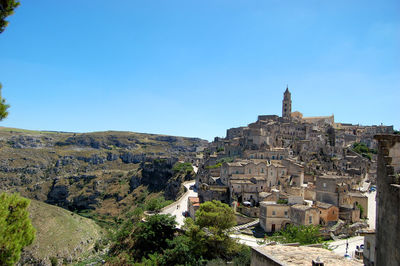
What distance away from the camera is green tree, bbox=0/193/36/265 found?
8719mm

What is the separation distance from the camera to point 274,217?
37.4 meters

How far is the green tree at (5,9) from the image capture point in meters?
9.71

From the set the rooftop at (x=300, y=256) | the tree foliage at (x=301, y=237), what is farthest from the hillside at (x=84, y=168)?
the rooftop at (x=300, y=256)

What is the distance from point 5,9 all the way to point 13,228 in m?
7.07

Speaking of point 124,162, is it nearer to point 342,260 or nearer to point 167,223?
point 167,223

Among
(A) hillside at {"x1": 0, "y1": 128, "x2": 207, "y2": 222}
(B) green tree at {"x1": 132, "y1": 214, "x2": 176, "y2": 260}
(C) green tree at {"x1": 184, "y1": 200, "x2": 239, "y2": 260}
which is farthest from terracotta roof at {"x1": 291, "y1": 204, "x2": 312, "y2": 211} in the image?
(A) hillside at {"x1": 0, "y1": 128, "x2": 207, "y2": 222}

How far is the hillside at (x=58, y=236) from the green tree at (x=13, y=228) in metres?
49.5

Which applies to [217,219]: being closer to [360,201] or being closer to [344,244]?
[344,244]

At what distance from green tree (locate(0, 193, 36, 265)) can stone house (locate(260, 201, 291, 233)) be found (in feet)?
104

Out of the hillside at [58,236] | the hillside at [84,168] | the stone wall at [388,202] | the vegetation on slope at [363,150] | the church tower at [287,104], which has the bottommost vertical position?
the hillside at [58,236]

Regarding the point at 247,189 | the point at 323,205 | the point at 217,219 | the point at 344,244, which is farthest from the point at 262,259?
the point at 247,189

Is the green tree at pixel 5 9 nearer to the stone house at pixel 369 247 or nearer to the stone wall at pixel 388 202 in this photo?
the stone wall at pixel 388 202

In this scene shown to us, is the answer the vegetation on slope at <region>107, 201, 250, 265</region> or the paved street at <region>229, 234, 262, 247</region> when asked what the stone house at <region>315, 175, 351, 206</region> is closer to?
the paved street at <region>229, 234, 262, 247</region>

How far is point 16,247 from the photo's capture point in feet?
29.3
